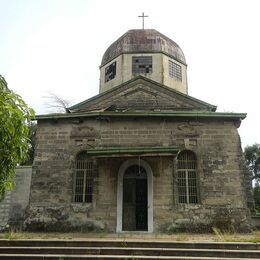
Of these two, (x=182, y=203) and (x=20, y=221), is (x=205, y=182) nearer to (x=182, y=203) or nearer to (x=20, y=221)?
(x=182, y=203)

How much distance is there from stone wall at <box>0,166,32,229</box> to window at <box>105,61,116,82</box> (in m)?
7.80

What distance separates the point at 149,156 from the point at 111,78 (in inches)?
335

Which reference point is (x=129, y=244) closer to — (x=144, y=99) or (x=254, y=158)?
(x=144, y=99)

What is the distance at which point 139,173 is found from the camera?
12.4 m

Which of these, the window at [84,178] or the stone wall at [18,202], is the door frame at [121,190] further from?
the stone wall at [18,202]

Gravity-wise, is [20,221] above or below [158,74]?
below

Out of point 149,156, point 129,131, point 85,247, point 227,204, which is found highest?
point 129,131

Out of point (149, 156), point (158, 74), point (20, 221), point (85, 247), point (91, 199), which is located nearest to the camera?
point (85, 247)

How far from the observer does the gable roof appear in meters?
15.3

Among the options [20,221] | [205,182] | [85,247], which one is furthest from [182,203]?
[20,221]

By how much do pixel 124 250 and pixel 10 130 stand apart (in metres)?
4.23

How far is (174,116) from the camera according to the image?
1274 cm

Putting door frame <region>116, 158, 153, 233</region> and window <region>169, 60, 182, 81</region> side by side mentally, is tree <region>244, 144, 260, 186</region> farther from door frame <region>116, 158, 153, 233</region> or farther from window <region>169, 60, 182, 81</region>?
door frame <region>116, 158, 153, 233</region>

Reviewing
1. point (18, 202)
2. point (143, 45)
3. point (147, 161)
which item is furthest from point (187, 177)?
point (143, 45)
